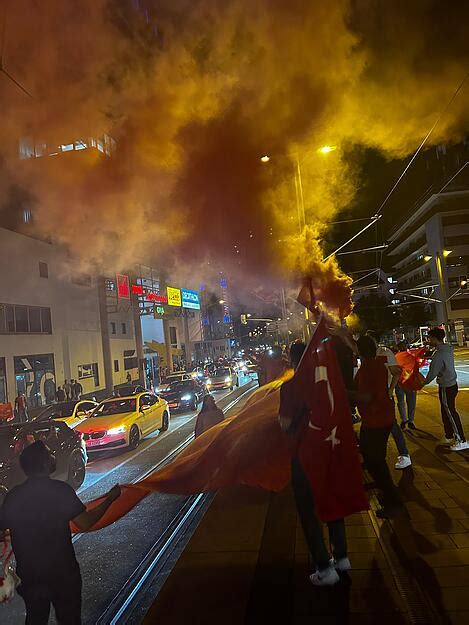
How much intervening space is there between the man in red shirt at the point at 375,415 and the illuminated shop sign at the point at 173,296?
34423 millimetres

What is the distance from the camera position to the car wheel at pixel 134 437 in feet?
34.2

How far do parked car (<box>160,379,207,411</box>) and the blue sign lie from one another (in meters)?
23.4

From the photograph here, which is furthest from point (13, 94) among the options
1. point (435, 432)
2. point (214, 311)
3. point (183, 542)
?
point (214, 311)

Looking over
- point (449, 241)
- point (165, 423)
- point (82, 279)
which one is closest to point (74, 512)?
point (165, 423)

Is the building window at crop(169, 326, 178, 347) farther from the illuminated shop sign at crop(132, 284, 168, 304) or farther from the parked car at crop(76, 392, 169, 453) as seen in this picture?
the parked car at crop(76, 392, 169, 453)

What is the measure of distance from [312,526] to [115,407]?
943cm

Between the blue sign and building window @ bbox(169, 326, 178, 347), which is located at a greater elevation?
the blue sign

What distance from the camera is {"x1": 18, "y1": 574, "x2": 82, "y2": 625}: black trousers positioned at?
2.55 meters

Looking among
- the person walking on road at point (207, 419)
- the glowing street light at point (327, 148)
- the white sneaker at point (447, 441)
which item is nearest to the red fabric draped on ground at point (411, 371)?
the white sneaker at point (447, 441)

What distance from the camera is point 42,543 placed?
259 cm

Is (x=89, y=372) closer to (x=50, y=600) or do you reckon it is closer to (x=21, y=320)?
(x=21, y=320)

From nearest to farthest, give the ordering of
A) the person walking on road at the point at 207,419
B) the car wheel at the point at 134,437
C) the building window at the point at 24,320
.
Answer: the person walking on road at the point at 207,419, the car wheel at the point at 134,437, the building window at the point at 24,320

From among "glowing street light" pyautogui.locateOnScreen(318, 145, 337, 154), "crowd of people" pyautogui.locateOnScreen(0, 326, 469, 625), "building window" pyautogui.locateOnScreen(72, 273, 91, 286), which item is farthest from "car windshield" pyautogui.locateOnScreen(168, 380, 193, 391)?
"crowd of people" pyautogui.locateOnScreen(0, 326, 469, 625)

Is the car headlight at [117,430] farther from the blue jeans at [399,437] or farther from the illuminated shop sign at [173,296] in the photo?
the illuminated shop sign at [173,296]
